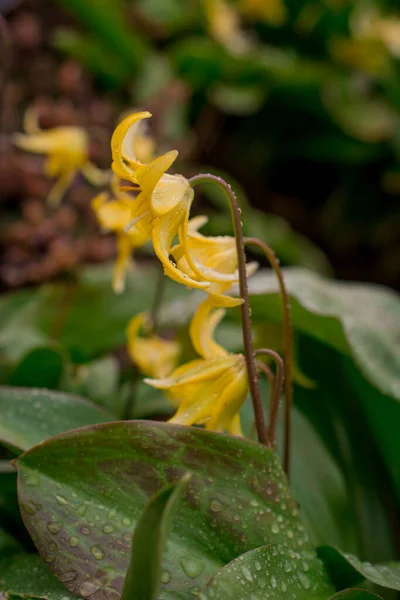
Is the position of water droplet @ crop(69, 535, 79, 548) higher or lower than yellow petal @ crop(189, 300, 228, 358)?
lower

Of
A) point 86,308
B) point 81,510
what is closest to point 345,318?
point 81,510

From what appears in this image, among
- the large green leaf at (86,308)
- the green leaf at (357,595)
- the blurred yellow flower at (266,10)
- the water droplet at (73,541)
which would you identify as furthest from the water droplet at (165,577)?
the blurred yellow flower at (266,10)

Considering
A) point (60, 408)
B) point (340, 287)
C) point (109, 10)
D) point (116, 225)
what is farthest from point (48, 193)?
point (60, 408)

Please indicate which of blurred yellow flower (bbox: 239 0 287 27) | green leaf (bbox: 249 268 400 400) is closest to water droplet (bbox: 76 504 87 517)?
green leaf (bbox: 249 268 400 400)

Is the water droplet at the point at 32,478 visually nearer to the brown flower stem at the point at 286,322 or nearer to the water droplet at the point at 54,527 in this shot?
the water droplet at the point at 54,527

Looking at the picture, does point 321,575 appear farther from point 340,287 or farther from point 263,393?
point 340,287

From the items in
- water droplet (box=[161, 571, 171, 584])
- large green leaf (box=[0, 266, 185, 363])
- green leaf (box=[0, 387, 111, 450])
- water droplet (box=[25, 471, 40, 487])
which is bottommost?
large green leaf (box=[0, 266, 185, 363])

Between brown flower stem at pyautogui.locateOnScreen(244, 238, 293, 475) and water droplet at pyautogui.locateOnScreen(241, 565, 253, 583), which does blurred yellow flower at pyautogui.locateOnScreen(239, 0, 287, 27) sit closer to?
brown flower stem at pyautogui.locateOnScreen(244, 238, 293, 475)
